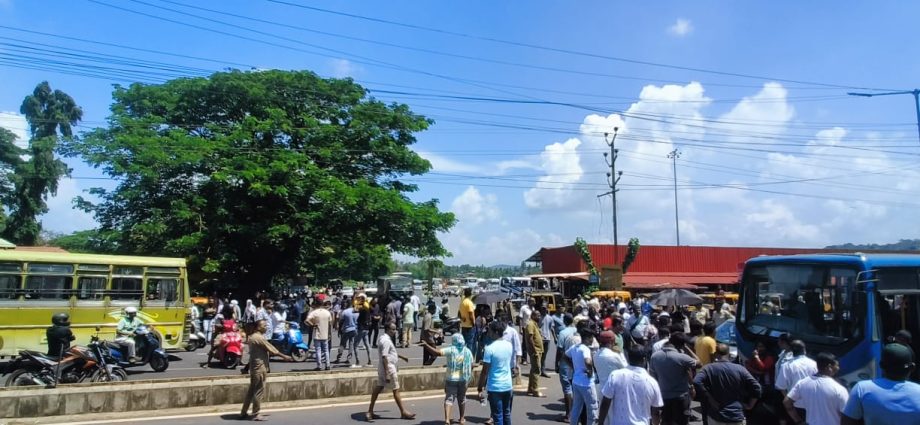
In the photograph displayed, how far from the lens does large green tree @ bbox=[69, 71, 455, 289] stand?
26406 millimetres

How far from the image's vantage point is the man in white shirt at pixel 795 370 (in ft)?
21.6

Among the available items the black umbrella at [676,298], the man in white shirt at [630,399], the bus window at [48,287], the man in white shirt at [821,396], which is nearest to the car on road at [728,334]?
the man in white shirt at [821,396]

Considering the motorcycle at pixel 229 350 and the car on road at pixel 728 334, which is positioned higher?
the car on road at pixel 728 334

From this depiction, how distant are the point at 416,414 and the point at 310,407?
1798mm

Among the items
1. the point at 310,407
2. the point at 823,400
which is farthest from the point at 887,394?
the point at 310,407

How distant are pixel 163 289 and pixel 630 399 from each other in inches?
537

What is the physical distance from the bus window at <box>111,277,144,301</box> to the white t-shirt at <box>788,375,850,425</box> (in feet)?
48.1

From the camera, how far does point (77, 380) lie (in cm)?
1041

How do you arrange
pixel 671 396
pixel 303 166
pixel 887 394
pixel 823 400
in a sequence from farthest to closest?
1. pixel 303 166
2. pixel 671 396
3. pixel 823 400
4. pixel 887 394

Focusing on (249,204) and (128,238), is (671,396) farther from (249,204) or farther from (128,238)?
(128,238)

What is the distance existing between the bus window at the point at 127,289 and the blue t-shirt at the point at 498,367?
1114 centimetres

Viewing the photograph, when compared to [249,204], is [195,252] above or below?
below

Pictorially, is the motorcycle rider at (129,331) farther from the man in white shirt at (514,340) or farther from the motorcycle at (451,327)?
the motorcycle at (451,327)

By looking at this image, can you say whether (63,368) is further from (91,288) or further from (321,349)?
(321,349)
